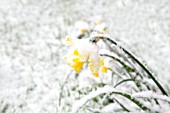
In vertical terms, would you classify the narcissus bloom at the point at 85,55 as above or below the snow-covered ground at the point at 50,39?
below

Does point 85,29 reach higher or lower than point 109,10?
lower

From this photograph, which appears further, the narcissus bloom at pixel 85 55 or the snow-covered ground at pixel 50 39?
the snow-covered ground at pixel 50 39

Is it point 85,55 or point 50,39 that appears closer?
point 85,55

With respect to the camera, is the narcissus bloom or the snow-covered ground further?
the snow-covered ground

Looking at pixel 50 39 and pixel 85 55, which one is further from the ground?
pixel 50 39

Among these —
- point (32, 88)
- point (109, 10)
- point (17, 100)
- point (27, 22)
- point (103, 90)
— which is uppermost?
point (109, 10)

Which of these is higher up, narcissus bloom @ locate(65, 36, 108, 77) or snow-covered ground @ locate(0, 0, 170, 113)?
snow-covered ground @ locate(0, 0, 170, 113)

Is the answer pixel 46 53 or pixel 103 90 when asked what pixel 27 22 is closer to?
pixel 46 53

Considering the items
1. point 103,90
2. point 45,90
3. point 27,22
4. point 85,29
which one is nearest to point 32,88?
point 45,90
